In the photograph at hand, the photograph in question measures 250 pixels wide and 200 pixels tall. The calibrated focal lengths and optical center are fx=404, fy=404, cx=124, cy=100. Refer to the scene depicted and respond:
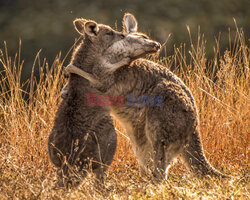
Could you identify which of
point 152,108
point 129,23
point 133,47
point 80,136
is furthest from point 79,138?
point 129,23

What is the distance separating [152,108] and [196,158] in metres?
0.77

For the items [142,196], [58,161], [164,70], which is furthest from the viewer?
[164,70]

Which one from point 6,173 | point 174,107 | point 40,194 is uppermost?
point 174,107

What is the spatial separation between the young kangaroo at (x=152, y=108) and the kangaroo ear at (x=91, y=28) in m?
0.06

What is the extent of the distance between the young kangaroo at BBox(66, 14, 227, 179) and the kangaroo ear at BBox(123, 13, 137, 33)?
0.44 m

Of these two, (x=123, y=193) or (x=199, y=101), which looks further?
(x=199, y=101)

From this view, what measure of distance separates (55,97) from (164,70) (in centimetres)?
203

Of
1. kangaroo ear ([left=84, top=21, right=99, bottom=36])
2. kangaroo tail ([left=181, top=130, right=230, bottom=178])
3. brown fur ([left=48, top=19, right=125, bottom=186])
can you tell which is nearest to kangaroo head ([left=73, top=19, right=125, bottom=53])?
kangaroo ear ([left=84, top=21, right=99, bottom=36])

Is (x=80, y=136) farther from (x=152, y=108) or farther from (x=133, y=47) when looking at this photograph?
(x=133, y=47)

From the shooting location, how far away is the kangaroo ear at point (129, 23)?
5.28m

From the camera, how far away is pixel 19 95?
20.1ft

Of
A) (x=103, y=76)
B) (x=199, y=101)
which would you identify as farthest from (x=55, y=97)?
(x=199, y=101)

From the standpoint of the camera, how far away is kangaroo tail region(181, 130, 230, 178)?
461cm

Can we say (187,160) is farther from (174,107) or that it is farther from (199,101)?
(199,101)
